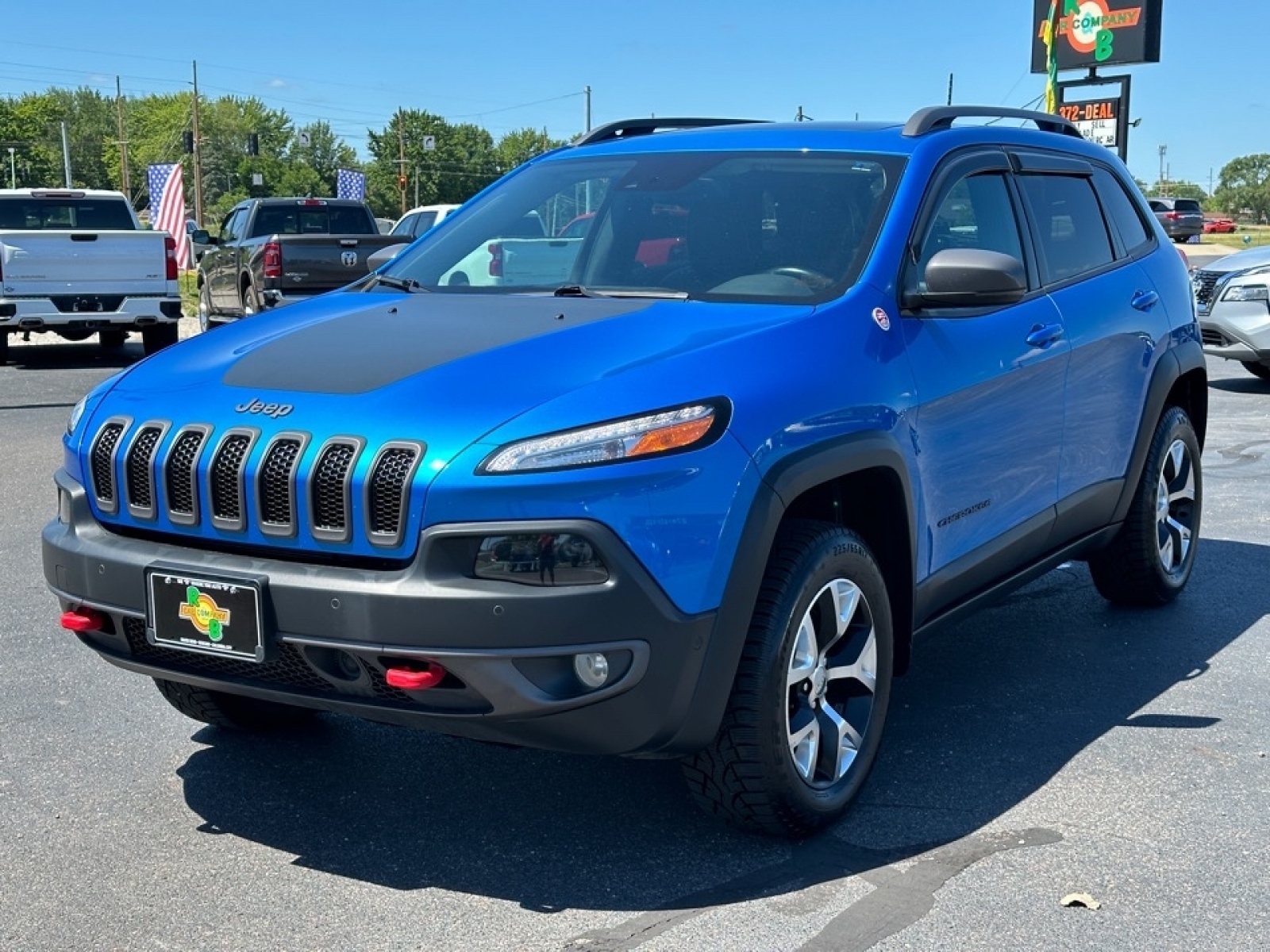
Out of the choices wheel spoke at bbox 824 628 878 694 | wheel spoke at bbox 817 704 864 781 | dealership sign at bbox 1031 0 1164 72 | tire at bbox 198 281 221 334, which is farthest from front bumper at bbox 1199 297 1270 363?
dealership sign at bbox 1031 0 1164 72

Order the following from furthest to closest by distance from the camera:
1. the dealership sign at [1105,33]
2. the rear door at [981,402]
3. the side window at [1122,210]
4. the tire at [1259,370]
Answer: the dealership sign at [1105,33], the tire at [1259,370], the side window at [1122,210], the rear door at [981,402]

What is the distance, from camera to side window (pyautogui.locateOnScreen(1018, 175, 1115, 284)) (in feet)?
16.6

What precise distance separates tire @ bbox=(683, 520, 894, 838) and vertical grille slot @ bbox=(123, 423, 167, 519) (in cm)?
140

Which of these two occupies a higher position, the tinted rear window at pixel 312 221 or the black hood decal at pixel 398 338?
the tinted rear window at pixel 312 221

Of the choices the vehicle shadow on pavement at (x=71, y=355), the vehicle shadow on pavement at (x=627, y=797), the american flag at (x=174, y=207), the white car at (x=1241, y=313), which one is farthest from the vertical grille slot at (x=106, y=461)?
the american flag at (x=174, y=207)

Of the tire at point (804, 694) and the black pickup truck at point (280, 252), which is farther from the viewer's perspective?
the black pickup truck at point (280, 252)

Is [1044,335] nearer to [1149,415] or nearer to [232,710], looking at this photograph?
[1149,415]

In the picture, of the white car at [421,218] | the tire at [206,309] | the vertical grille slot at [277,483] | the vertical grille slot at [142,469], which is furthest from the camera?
the white car at [421,218]

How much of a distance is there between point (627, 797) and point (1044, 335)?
196 cm

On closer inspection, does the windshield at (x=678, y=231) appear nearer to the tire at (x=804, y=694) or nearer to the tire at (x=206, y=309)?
the tire at (x=804, y=694)

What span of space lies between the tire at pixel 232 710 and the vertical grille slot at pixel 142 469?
0.87 metres

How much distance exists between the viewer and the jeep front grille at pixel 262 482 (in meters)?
3.19

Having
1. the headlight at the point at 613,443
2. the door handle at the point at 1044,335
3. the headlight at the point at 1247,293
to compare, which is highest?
the door handle at the point at 1044,335

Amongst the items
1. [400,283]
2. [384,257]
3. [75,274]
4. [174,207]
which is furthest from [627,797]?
[174,207]
